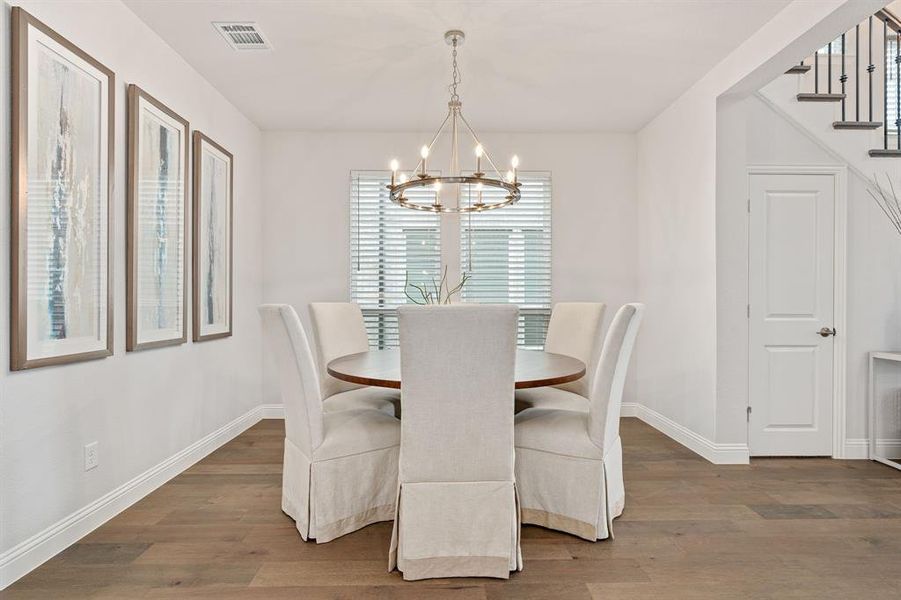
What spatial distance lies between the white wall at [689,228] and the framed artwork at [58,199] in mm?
3493

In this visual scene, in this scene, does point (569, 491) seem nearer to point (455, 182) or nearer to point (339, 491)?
point (339, 491)

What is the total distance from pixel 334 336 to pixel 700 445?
2.66 m

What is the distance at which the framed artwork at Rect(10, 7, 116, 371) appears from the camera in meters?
2.03

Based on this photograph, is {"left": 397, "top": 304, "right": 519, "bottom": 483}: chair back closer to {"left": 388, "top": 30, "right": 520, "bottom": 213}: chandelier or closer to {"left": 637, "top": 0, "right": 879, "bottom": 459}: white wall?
{"left": 388, "top": 30, "right": 520, "bottom": 213}: chandelier

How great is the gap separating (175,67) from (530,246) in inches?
121

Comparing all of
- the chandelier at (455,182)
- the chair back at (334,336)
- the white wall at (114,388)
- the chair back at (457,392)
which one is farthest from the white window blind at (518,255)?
the chair back at (457,392)

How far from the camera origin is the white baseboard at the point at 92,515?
205cm

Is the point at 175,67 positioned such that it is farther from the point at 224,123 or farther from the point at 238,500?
the point at 238,500

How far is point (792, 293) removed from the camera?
361 centimetres

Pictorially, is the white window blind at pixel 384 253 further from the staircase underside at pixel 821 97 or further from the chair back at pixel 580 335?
the staircase underside at pixel 821 97

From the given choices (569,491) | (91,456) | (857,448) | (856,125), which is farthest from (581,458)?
(856,125)

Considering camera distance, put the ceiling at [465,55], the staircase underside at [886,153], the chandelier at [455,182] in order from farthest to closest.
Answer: the staircase underside at [886,153] → the ceiling at [465,55] → the chandelier at [455,182]

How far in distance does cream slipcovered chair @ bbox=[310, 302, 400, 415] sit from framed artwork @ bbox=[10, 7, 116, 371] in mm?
1153

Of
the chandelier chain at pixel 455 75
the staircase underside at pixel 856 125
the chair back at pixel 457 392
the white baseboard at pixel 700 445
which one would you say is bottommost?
the white baseboard at pixel 700 445
